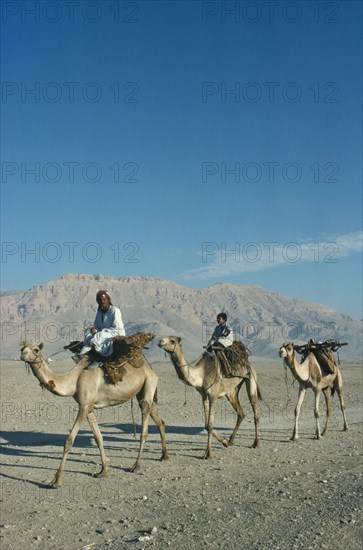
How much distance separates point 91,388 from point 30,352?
4.70ft

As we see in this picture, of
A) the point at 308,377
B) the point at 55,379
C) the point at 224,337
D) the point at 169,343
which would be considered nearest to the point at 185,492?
the point at 55,379

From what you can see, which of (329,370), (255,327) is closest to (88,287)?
(255,327)

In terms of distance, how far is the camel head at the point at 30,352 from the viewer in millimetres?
9852

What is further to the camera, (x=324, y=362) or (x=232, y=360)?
(x=324, y=362)

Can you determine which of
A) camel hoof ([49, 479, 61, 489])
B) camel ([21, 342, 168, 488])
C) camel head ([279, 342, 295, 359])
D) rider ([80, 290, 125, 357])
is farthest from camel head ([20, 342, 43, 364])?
camel head ([279, 342, 295, 359])

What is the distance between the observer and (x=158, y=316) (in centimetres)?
15662

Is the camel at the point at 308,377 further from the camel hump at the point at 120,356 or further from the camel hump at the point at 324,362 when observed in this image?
the camel hump at the point at 120,356

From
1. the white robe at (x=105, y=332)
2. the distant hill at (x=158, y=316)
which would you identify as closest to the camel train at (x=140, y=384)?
the white robe at (x=105, y=332)

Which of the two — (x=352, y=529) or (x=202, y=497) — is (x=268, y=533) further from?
(x=202, y=497)

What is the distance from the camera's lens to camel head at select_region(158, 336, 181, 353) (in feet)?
37.4

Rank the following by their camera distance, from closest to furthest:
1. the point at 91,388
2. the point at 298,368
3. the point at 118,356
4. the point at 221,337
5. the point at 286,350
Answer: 1. the point at 91,388
2. the point at 118,356
3. the point at 221,337
4. the point at 286,350
5. the point at 298,368

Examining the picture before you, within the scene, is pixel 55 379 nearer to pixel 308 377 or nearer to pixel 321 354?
pixel 308 377

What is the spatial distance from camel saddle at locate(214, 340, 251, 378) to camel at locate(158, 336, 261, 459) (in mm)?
129

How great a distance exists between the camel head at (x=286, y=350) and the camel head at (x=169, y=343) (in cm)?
315
